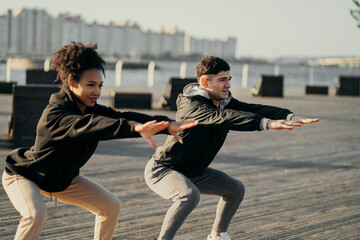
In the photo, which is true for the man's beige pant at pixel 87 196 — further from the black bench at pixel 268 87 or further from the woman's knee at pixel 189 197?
the black bench at pixel 268 87

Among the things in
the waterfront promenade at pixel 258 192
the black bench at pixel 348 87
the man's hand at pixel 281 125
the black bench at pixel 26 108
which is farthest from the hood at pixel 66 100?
the black bench at pixel 348 87

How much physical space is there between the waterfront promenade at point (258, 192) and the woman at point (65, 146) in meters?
1.16

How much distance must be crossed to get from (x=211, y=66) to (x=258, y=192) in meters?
2.68

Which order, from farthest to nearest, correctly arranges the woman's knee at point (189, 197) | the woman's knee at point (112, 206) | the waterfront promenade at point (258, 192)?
the waterfront promenade at point (258, 192)
the woman's knee at point (189, 197)
the woman's knee at point (112, 206)

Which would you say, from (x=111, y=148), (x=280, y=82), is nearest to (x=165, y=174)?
(x=111, y=148)

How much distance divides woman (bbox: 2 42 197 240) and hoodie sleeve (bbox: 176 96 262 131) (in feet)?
1.63

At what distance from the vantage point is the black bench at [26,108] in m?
8.38


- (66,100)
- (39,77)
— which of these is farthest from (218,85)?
(39,77)

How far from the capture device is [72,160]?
10.5 feet

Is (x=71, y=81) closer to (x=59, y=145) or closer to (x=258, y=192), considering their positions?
(x=59, y=145)

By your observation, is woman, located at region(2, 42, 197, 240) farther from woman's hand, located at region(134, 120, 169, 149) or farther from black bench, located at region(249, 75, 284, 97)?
black bench, located at region(249, 75, 284, 97)

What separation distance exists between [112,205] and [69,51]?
988 mm

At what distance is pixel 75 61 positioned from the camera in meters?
3.19

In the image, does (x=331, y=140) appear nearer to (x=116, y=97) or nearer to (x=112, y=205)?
(x=116, y=97)
